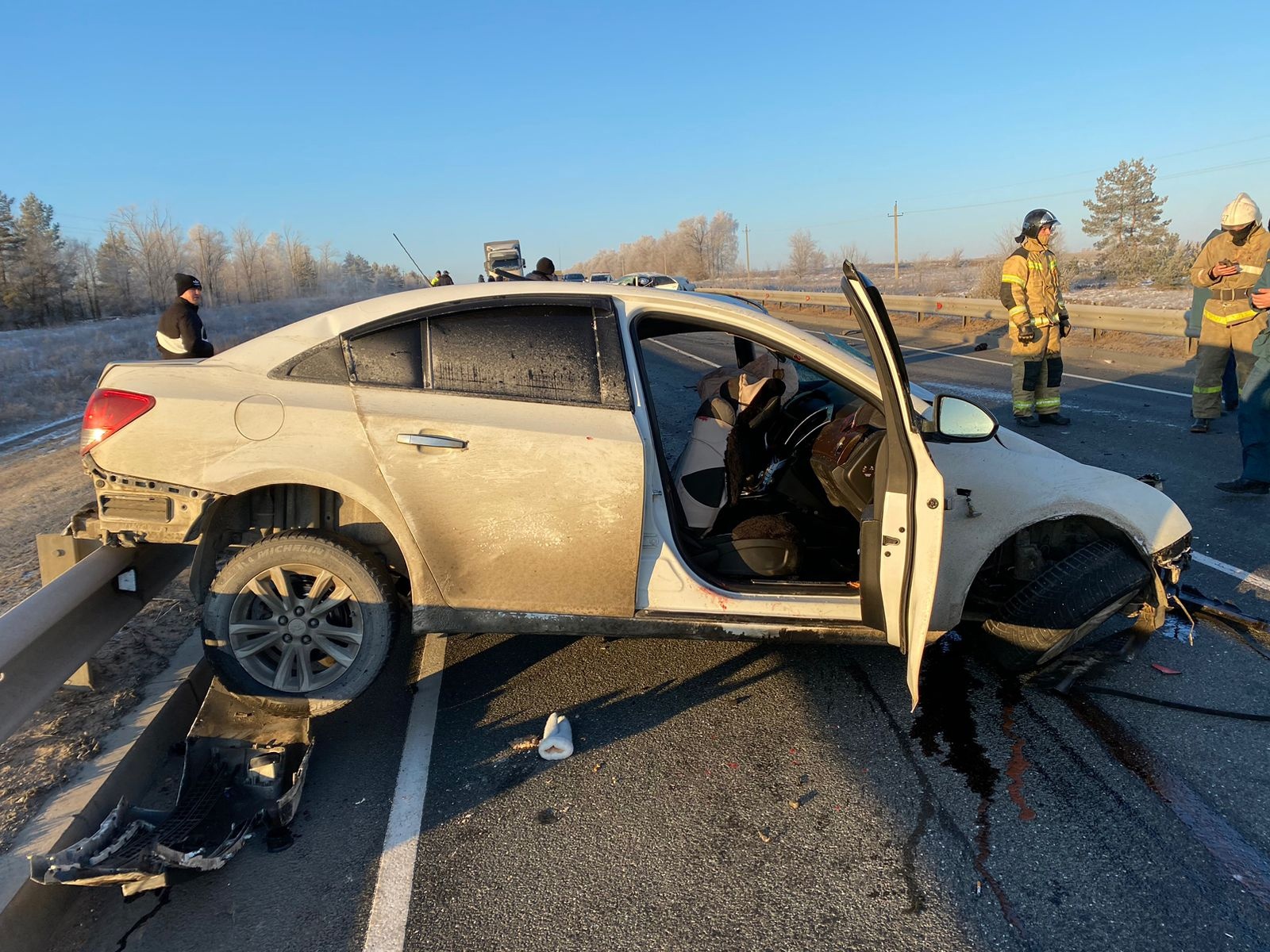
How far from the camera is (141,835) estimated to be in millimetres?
2584

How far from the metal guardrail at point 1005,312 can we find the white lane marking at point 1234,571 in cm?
389

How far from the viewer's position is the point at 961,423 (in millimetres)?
3066

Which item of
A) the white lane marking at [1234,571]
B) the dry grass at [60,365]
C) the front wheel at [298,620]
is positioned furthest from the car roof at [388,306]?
the dry grass at [60,365]

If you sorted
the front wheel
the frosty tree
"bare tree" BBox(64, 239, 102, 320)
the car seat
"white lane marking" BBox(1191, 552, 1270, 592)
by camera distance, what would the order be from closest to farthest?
the front wheel → the car seat → "white lane marking" BBox(1191, 552, 1270, 592) → the frosty tree → "bare tree" BBox(64, 239, 102, 320)

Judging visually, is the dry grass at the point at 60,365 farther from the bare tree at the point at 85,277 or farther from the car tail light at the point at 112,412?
the bare tree at the point at 85,277

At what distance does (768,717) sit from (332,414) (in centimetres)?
220

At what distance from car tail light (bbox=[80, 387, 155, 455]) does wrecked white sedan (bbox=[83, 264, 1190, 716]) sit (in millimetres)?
11

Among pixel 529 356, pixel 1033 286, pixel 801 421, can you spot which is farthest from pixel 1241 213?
pixel 529 356

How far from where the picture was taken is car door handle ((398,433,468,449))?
3.11 metres

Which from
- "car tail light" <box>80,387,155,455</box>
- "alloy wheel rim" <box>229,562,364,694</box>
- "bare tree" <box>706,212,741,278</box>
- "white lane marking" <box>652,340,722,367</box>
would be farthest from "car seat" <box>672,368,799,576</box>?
"bare tree" <box>706,212,741,278</box>

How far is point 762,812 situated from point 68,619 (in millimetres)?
2823

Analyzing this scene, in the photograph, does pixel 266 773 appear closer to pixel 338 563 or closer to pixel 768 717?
pixel 338 563

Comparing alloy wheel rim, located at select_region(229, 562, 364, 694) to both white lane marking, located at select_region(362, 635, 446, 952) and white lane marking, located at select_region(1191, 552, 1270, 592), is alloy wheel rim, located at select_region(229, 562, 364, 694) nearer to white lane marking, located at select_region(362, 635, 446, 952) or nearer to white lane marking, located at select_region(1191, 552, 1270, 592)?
white lane marking, located at select_region(362, 635, 446, 952)

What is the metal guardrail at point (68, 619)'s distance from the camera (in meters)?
2.81
